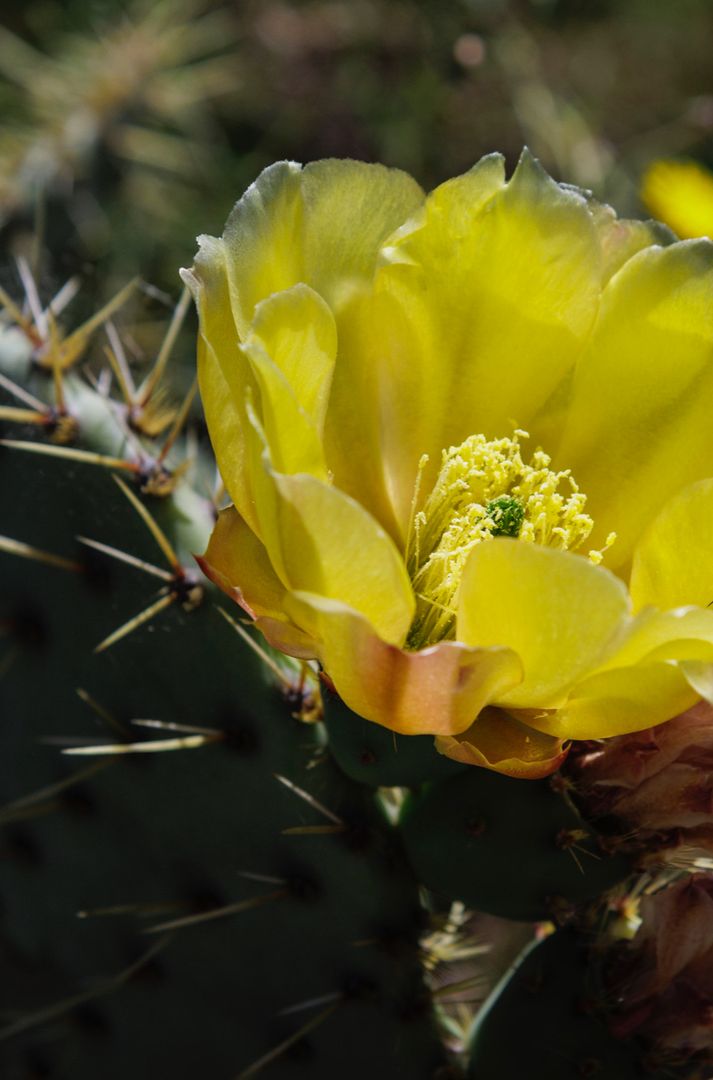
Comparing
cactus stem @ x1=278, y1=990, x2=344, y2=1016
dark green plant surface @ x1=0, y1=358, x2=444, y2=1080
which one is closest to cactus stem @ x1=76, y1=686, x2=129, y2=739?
dark green plant surface @ x1=0, y1=358, x2=444, y2=1080

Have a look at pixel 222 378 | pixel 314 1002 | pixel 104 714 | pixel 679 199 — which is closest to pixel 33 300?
pixel 104 714

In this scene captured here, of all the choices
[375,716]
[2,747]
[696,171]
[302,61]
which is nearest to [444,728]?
[375,716]

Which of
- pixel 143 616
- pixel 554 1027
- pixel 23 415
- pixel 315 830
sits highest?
pixel 23 415

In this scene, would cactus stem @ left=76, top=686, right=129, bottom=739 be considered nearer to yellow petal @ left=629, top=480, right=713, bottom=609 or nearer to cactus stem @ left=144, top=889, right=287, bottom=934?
cactus stem @ left=144, top=889, right=287, bottom=934

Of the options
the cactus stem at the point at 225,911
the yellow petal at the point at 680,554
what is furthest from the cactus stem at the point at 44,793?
the yellow petal at the point at 680,554

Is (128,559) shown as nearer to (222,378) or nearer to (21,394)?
(21,394)

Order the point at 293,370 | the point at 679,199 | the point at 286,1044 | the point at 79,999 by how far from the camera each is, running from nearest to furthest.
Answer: the point at 293,370, the point at 286,1044, the point at 79,999, the point at 679,199
